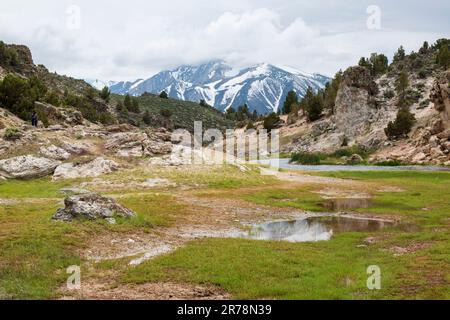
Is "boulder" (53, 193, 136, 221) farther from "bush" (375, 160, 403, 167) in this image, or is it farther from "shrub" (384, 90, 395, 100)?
"shrub" (384, 90, 395, 100)

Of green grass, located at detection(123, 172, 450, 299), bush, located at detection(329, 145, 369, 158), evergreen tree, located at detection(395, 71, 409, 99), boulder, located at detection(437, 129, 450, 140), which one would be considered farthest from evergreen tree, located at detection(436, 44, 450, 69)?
green grass, located at detection(123, 172, 450, 299)

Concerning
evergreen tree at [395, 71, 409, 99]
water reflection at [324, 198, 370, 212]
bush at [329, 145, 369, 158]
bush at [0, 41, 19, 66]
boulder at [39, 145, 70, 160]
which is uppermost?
bush at [0, 41, 19, 66]

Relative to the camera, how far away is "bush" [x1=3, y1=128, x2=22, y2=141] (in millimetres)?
59434

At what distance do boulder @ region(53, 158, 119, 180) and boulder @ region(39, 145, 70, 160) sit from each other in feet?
7.88

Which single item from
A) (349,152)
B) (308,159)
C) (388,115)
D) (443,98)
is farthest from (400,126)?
(308,159)

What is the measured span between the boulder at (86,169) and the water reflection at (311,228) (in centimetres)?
2894

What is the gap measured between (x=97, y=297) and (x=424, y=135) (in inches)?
3464

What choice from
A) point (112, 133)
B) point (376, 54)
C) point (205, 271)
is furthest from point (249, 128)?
point (205, 271)

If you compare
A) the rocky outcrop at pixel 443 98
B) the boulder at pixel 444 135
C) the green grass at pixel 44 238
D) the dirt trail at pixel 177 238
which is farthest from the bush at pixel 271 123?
the green grass at pixel 44 238

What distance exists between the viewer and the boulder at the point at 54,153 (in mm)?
58875

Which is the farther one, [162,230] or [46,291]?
[162,230]

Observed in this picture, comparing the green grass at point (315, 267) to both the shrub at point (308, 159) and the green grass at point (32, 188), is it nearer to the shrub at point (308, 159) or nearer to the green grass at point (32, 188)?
the green grass at point (32, 188)
